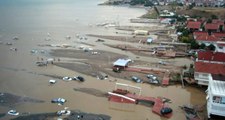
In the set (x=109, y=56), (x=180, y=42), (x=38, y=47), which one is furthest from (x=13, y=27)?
(x=180, y=42)

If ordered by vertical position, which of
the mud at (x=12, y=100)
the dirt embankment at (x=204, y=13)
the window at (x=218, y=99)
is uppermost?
the dirt embankment at (x=204, y=13)

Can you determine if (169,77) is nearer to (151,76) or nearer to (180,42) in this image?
(151,76)

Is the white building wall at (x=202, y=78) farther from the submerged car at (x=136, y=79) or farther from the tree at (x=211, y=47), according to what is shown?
the tree at (x=211, y=47)

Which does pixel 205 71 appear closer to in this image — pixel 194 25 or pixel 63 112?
pixel 63 112

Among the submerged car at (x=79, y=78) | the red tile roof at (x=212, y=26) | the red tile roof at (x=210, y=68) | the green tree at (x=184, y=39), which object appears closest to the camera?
the red tile roof at (x=210, y=68)

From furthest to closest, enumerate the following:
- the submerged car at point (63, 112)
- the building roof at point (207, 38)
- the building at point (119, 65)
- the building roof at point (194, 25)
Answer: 1. the building roof at point (194, 25)
2. the building roof at point (207, 38)
3. the building at point (119, 65)
4. the submerged car at point (63, 112)

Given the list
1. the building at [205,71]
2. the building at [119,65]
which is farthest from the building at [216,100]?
the building at [119,65]

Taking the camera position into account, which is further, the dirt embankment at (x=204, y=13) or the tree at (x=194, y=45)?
the dirt embankment at (x=204, y=13)

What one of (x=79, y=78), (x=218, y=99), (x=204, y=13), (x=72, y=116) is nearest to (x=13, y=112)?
(x=72, y=116)
